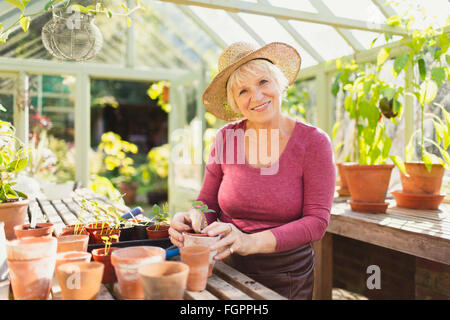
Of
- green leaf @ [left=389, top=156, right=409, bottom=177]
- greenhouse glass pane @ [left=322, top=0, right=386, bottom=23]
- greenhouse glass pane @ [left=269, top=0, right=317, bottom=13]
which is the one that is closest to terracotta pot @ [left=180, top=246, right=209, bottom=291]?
green leaf @ [left=389, top=156, right=409, bottom=177]

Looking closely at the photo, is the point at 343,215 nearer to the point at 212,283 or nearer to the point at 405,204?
the point at 405,204

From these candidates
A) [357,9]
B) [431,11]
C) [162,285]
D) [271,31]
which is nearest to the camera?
[162,285]

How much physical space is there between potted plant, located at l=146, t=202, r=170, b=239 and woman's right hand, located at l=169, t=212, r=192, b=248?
7 cm

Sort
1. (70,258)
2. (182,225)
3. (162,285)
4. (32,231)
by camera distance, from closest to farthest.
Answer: (162,285) → (70,258) → (32,231) → (182,225)

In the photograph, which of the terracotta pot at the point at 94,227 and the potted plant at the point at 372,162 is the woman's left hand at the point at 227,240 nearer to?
the terracotta pot at the point at 94,227

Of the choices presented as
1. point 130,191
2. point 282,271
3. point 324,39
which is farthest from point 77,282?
point 130,191

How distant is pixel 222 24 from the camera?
4441 mm

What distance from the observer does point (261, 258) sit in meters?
1.45

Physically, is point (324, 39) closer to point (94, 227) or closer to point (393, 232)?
point (393, 232)

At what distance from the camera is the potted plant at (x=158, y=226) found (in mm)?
1327

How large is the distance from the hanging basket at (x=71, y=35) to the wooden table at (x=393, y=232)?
5.86 feet

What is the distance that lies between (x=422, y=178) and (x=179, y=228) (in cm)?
181

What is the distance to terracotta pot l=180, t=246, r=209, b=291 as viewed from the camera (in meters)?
0.92
